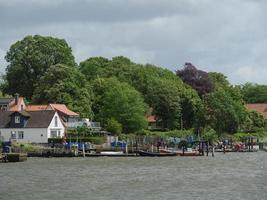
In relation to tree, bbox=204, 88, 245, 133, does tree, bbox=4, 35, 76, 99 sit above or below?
above

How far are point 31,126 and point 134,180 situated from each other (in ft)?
170

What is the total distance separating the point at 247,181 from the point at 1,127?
6063 cm

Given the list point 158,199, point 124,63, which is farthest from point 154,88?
point 158,199

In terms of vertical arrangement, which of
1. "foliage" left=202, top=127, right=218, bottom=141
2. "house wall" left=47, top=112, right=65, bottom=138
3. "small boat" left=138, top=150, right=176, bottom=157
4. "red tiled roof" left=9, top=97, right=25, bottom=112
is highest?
"red tiled roof" left=9, top=97, right=25, bottom=112

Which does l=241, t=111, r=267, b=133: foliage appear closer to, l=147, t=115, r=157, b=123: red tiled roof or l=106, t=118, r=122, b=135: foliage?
l=147, t=115, r=157, b=123: red tiled roof

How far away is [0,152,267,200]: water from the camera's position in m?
45.3

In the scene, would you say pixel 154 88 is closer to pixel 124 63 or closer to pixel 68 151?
pixel 124 63

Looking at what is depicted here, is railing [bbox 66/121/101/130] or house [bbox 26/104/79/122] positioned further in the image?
house [bbox 26/104/79/122]

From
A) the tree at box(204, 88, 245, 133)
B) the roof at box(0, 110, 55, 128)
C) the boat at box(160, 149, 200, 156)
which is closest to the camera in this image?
the boat at box(160, 149, 200, 156)

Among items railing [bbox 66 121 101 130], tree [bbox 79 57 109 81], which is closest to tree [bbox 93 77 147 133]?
railing [bbox 66 121 101 130]

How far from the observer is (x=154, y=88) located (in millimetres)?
129875

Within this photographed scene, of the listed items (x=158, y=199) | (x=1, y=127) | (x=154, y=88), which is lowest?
(x=158, y=199)

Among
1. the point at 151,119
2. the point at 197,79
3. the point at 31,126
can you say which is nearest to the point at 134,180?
the point at 31,126

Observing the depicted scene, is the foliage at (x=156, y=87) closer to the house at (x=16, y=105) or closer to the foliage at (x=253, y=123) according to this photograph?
the foliage at (x=253, y=123)
